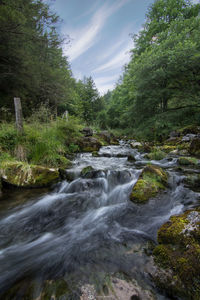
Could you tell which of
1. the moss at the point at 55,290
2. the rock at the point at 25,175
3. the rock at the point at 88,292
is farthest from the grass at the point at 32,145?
the rock at the point at 88,292

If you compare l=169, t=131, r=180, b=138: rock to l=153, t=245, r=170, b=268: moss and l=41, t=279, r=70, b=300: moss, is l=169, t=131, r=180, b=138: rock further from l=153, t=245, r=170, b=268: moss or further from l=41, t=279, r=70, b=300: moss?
l=41, t=279, r=70, b=300: moss

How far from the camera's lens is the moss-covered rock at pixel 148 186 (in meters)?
3.07

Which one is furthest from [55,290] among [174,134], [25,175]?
[174,134]

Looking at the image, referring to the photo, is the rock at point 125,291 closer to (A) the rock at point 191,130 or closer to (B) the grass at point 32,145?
(B) the grass at point 32,145

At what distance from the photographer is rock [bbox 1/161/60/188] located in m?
3.72

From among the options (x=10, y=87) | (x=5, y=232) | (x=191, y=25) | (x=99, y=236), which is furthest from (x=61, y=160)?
(x=191, y=25)

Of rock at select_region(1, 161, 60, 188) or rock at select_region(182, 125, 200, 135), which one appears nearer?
rock at select_region(1, 161, 60, 188)

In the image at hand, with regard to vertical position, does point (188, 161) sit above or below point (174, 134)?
below

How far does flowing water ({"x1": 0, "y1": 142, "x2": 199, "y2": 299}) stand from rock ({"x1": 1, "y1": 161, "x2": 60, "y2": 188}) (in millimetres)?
269

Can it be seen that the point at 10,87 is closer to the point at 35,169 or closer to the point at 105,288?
the point at 35,169

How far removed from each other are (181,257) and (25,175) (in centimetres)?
385

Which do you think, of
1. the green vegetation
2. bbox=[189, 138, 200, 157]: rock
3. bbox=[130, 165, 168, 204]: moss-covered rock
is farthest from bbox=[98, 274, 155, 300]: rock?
the green vegetation

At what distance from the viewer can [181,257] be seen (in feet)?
4.33

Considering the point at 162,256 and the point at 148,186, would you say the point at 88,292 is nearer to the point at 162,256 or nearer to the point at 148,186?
the point at 162,256
